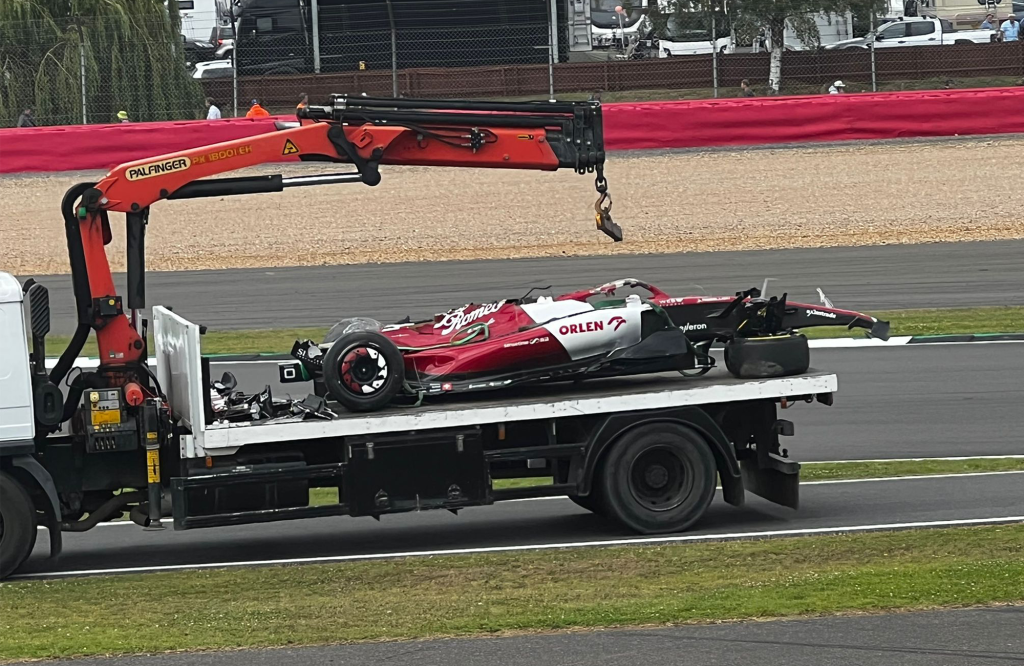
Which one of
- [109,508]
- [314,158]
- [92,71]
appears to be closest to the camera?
[109,508]

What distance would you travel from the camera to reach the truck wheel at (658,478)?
10008 millimetres

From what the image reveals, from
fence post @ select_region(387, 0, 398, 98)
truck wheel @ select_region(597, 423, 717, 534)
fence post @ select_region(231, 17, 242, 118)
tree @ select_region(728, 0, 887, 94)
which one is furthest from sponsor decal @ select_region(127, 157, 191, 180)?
tree @ select_region(728, 0, 887, 94)

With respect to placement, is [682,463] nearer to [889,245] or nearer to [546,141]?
[546,141]

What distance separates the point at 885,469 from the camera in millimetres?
12195

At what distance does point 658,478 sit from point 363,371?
7.09 ft

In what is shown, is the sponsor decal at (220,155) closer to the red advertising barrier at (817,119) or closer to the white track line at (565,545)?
the white track line at (565,545)

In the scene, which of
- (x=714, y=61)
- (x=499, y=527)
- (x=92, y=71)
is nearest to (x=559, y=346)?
(x=499, y=527)

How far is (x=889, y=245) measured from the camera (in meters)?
25.8

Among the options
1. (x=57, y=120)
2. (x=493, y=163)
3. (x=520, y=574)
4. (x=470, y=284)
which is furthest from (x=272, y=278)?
(x=520, y=574)

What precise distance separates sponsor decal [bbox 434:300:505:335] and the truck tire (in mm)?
3026

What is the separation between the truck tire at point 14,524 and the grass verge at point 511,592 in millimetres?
169

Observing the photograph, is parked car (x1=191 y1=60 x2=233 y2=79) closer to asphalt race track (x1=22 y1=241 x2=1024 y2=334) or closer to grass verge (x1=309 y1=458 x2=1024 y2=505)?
asphalt race track (x1=22 y1=241 x2=1024 y2=334)

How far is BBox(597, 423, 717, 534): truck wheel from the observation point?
10008 mm

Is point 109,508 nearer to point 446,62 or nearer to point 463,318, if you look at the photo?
point 463,318
